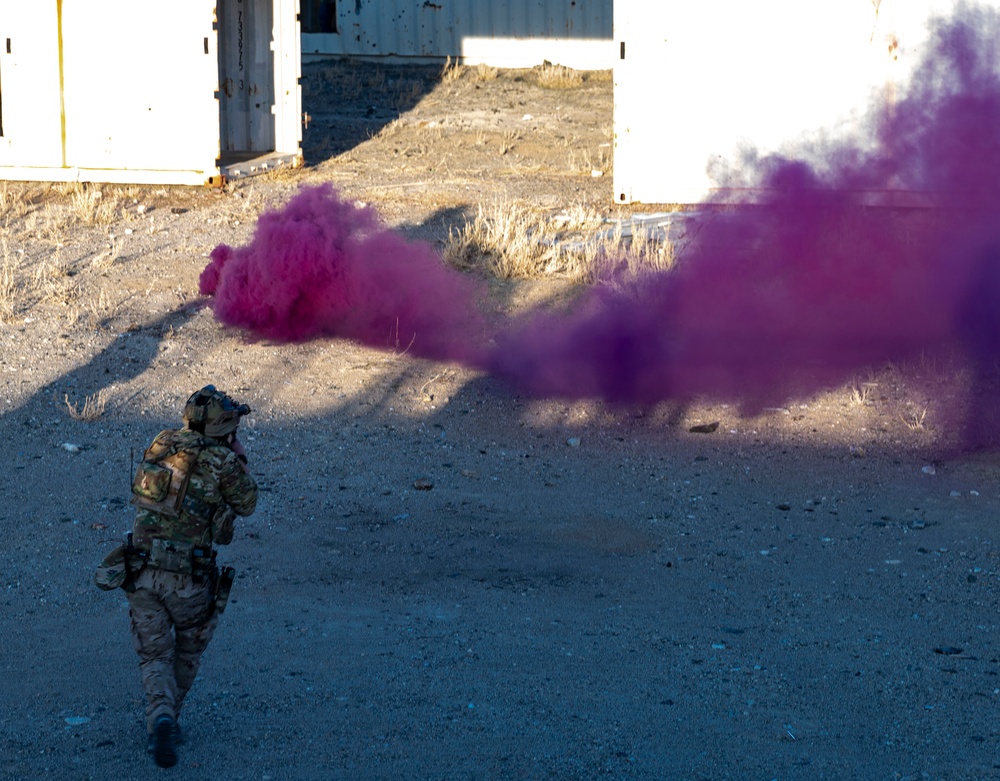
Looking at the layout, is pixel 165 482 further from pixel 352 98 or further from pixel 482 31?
pixel 482 31

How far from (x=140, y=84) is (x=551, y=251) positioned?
5.36 meters

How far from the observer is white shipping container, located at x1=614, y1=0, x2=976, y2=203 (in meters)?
11.6

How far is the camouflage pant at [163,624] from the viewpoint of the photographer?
13.0ft

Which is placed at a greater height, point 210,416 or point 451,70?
point 451,70

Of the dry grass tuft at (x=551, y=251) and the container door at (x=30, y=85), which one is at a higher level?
the container door at (x=30, y=85)

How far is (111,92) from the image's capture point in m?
13.2

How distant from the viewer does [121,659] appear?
15.4 ft

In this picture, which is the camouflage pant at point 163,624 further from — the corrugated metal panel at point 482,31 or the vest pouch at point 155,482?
the corrugated metal panel at point 482,31

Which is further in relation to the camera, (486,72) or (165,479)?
(486,72)

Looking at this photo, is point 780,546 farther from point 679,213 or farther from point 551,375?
point 679,213

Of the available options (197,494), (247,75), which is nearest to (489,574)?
(197,494)

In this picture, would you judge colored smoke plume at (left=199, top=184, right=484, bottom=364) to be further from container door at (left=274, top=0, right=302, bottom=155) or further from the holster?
container door at (left=274, top=0, right=302, bottom=155)

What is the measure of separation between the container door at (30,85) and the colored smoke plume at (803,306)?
22.1 feet

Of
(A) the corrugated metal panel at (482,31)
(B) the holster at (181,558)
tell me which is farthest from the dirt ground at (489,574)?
(A) the corrugated metal panel at (482,31)
